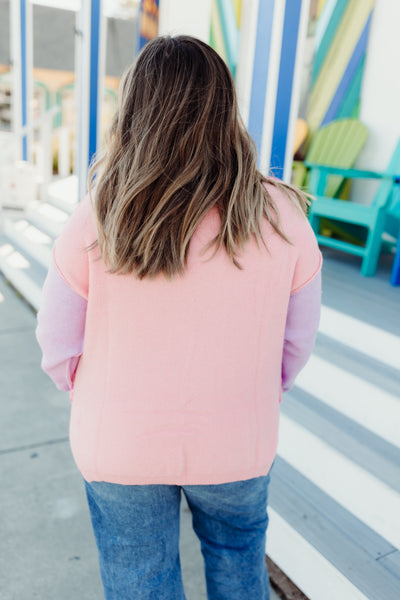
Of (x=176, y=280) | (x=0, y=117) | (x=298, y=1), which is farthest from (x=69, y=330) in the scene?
(x=0, y=117)

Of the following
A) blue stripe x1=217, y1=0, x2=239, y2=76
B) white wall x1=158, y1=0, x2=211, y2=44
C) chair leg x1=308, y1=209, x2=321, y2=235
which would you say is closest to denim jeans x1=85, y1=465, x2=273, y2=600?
chair leg x1=308, y1=209, x2=321, y2=235

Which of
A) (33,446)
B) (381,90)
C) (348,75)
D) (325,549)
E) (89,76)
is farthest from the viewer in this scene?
(89,76)

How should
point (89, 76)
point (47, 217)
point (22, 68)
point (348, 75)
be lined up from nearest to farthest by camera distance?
point (348, 75), point (89, 76), point (47, 217), point (22, 68)

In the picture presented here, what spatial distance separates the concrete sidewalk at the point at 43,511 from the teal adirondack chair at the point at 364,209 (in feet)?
6.65

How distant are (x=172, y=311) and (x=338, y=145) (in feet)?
12.3

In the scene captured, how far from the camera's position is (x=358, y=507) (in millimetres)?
→ 1700

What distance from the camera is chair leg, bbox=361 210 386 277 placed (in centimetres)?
338

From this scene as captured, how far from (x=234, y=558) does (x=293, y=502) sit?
74 centimetres

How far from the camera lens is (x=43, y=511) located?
1893 mm

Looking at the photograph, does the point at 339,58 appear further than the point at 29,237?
No

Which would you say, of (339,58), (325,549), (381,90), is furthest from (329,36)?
(325,549)

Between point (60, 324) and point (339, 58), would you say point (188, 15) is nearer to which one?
point (339, 58)

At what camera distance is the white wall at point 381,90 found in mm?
4020

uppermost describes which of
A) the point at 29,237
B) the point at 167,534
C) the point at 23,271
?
the point at 167,534
